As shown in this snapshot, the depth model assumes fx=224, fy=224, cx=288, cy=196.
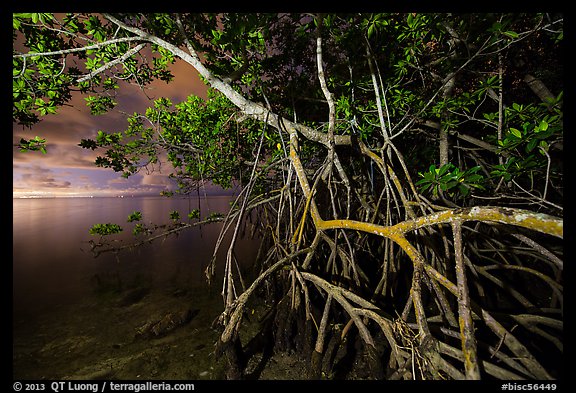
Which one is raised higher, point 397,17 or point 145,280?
point 397,17

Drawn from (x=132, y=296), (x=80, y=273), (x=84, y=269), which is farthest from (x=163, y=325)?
(x=84, y=269)

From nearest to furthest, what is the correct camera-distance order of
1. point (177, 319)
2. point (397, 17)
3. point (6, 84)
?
point (6, 84) < point (397, 17) < point (177, 319)

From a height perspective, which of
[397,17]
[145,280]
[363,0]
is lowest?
→ [145,280]

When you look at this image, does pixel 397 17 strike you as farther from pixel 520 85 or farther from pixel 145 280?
pixel 145 280

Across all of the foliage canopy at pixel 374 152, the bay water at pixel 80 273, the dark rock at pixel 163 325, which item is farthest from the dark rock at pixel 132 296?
the foliage canopy at pixel 374 152

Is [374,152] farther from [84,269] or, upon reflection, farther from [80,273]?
[84,269]

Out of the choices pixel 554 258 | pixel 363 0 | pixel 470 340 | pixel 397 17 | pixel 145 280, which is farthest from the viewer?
pixel 145 280

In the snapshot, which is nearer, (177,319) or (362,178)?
(177,319)

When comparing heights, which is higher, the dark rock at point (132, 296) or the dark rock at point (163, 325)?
the dark rock at point (163, 325)

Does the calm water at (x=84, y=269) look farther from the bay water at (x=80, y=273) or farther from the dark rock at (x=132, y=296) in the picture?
the dark rock at (x=132, y=296)

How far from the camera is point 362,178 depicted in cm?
457

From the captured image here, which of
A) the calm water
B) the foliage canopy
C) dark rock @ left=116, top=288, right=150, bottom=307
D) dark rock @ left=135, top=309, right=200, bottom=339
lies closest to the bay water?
the calm water

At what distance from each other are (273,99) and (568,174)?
14.1 ft

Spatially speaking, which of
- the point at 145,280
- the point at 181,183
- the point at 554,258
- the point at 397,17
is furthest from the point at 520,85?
the point at 145,280
